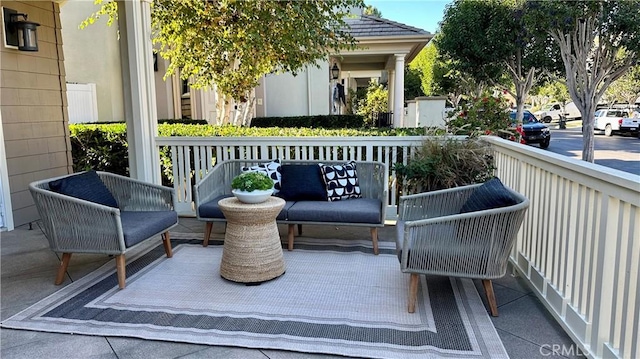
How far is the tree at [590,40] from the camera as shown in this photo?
9477 millimetres

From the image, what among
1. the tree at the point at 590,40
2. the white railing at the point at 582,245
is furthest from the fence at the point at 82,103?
the tree at the point at 590,40

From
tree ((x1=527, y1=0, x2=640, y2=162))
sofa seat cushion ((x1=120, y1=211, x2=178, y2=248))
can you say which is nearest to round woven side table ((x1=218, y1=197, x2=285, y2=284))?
sofa seat cushion ((x1=120, y1=211, x2=178, y2=248))

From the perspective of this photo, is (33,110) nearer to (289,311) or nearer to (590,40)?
(289,311)

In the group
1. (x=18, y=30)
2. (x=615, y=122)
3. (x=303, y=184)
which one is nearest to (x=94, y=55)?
(x=18, y=30)

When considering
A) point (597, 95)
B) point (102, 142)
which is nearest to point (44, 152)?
point (102, 142)

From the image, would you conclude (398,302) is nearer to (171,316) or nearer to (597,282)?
(597,282)

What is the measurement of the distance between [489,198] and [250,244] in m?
1.67

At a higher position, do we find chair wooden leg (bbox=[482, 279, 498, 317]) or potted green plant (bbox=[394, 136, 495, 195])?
potted green plant (bbox=[394, 136, 495, 195])

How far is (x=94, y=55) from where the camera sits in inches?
362

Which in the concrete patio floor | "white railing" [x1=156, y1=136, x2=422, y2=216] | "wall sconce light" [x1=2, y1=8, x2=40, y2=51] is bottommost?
the concrete patio floor

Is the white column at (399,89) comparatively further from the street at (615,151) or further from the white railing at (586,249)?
the white railing at (586,249)

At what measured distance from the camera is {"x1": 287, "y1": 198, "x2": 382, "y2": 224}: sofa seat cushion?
373 centimetres

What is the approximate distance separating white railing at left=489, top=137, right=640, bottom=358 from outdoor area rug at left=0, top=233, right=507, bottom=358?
442mm

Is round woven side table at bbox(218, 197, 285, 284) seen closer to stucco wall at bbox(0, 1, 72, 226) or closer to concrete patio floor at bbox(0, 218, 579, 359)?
concrete patio floor at bbox(0, 218, 579, 359)
